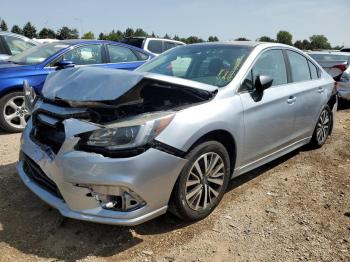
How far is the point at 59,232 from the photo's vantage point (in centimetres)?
336

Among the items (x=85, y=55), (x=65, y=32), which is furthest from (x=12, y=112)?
(x=65, y=32)

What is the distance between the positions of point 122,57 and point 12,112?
7.68 ft

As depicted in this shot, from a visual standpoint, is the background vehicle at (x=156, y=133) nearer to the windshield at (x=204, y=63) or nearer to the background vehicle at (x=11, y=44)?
the windshield at (x=204, y=63)

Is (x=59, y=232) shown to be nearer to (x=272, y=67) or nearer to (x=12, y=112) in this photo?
(x=272, y=67)

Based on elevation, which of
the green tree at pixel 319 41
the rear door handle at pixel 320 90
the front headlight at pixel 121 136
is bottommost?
the green tree at pixel 319 41

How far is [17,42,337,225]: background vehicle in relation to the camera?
9.87ft

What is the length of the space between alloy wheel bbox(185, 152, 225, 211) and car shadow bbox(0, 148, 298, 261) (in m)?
0.26

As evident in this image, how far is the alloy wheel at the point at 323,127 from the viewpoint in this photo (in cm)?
571

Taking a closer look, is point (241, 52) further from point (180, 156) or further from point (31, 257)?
point (31, 257)

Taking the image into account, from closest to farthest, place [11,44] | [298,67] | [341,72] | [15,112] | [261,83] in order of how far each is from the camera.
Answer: [261,83] < [298,67] < [15,112] < [11,44] < [341,72]

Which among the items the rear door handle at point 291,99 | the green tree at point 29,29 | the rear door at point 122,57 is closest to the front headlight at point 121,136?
the rear door handle at point 291,99

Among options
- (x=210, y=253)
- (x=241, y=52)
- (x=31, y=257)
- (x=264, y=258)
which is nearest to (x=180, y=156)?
(x=210, y=253)

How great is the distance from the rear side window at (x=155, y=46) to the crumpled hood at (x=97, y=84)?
7755 mm

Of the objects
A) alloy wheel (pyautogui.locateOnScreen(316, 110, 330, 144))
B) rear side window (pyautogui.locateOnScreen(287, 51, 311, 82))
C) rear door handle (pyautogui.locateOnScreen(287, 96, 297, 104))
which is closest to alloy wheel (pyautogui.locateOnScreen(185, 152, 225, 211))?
rear door handle (pyautogui.locateOnScreen(287, 96, 297, 104))
